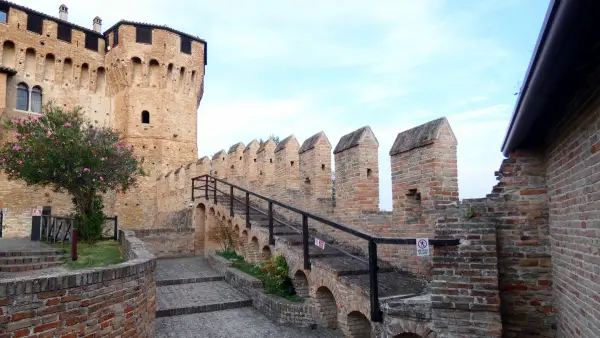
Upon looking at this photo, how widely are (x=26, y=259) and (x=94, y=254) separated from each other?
1379 mm

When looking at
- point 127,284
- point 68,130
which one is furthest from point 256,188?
point 127,284

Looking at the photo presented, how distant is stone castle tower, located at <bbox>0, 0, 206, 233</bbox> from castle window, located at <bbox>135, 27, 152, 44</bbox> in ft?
0.20

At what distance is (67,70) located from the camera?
25.9 meters

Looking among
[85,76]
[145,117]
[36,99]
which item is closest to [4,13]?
[36,99]

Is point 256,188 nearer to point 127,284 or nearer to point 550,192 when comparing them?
point 127,284

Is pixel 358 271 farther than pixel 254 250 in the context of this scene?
No

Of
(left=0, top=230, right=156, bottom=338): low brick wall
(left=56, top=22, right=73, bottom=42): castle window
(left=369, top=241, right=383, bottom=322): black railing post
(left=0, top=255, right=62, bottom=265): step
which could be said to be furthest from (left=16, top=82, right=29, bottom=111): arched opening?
(left=369, top=241, right=383, bottom=322): black railing post

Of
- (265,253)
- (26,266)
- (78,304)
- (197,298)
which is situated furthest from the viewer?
(265,253)

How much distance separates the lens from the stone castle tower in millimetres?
23766

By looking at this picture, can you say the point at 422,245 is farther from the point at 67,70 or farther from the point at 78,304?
the point at 67,70

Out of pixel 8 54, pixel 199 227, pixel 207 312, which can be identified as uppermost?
pixel 8 54

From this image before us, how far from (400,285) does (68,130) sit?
1005 cm

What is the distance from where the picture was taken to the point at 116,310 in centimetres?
529

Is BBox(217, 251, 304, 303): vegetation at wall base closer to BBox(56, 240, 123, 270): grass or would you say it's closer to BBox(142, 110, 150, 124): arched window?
BBox(56, 240, 123, 270): grass
